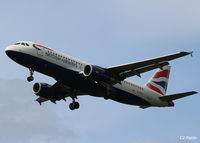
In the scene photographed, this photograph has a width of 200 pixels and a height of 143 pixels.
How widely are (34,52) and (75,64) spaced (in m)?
4.60

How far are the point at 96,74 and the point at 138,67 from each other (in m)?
4.39

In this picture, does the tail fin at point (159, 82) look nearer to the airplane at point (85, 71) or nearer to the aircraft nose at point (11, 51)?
the airplane at point (85, 71)

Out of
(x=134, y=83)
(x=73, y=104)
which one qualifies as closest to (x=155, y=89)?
(x=134, y=83)

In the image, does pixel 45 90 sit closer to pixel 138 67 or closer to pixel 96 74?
pixel 96 74

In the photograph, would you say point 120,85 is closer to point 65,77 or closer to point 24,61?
point 65,77

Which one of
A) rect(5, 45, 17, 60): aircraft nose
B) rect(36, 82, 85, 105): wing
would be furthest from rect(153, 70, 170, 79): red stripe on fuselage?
rect(5, 45, 17, 60): aircraft nose

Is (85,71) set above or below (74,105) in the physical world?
above

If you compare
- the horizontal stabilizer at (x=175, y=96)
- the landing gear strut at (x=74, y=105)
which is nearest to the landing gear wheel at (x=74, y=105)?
the landing gear strut at (x=74, y=105)

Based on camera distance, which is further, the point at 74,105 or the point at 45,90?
the point at 74,105

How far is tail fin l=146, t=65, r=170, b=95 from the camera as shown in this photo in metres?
62.5

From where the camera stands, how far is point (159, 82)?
64125 mm

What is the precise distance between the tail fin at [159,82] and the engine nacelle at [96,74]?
35.2 ft

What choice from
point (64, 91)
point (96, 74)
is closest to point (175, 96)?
point (96, 74)

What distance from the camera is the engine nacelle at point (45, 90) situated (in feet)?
194
